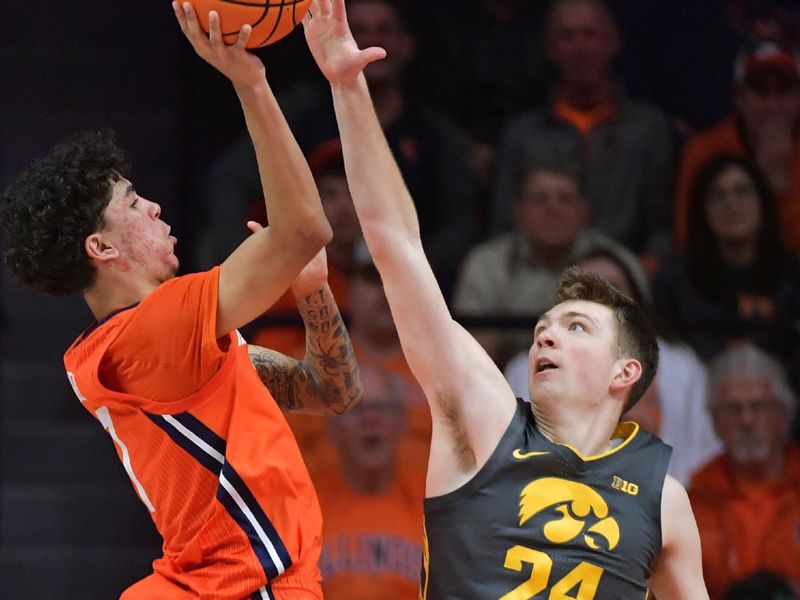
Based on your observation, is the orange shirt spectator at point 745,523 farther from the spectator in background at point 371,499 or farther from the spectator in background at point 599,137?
the spectator in background at point 371,499

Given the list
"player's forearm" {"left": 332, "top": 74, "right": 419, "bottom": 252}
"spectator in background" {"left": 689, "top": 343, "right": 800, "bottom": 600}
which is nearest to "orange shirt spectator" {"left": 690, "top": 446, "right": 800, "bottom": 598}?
"spectator in background" {"left": 689, "top": 343, "right": 800, "bottom": 600}

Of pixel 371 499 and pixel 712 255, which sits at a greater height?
pixel 712 255

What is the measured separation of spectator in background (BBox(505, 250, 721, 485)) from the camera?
22.1ft

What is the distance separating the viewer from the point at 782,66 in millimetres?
7055

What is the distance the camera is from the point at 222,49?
2.89 m

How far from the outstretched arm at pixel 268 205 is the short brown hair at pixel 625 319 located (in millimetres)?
929

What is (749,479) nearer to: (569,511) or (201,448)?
(569,511)

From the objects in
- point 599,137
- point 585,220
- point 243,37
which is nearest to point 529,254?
point 585,220

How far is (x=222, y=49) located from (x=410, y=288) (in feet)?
2.52

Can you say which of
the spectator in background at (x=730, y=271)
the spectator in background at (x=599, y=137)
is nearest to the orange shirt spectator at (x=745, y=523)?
the spectator in background at (x=730, y=271)

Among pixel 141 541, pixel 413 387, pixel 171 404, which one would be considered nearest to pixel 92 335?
pixel 171 404

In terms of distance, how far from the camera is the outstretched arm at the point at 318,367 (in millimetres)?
3764

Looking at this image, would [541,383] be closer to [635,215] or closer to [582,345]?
[582,345]

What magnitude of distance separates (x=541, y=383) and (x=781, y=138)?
4.06 meters
